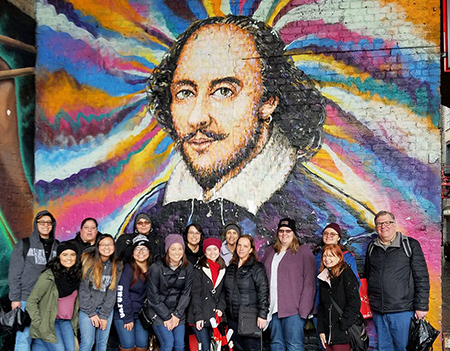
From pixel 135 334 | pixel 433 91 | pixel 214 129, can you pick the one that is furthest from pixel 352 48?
pixel 135 334

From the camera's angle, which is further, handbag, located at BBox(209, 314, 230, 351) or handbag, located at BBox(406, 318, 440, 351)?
handbag, located at BBox(209, 314, 230, 351)

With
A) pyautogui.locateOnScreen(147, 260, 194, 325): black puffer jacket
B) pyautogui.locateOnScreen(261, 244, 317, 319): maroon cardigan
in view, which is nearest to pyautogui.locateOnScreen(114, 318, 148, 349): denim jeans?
pyautogui.locateOnScreen(147, 260, 194, 325): black puffer jacket

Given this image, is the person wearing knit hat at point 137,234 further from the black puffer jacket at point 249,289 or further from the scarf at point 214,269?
the black puffer jacket at point 249,289

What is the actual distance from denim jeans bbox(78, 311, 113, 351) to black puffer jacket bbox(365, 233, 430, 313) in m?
2.99

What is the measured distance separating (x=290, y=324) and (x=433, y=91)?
3400 mm

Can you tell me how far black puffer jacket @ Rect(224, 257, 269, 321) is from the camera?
452cm

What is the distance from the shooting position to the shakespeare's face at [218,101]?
19.3ft

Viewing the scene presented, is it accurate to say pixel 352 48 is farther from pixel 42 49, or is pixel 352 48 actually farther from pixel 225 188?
pixel 42 49

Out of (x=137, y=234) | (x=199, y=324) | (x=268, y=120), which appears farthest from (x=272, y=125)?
(x=199, y=324)

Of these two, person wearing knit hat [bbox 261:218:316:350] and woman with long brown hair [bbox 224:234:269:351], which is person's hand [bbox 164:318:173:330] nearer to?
woman with long brown hair [bbox 224:234:269:351]

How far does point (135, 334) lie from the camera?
15.6 ft

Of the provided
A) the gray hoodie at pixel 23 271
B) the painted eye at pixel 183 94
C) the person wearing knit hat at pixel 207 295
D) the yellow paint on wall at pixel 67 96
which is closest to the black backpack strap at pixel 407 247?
the person wearing knit hat at pixel 207 295

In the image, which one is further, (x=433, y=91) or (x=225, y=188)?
(x=225, y=188)

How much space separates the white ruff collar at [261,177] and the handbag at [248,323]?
5.14 feet
